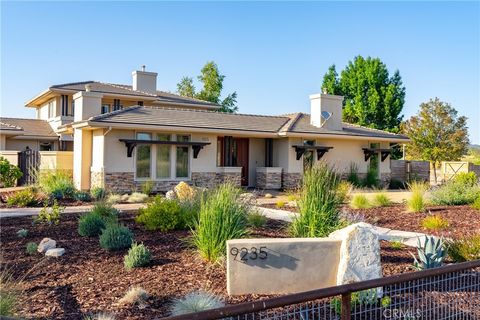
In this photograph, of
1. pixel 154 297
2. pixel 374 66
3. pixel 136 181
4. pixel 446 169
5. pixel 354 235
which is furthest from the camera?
pixel 374 66

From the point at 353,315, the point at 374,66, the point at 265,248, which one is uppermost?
the point at 374,66

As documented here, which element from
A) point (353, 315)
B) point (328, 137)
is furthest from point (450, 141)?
point (353, 315)

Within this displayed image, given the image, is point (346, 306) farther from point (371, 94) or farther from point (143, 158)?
point (371, 94)

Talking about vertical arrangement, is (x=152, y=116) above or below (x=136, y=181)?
above

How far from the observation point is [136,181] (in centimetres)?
1958

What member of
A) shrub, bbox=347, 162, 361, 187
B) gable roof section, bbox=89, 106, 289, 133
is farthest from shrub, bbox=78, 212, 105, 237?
shrub, bbox=347, 162, 361, 187

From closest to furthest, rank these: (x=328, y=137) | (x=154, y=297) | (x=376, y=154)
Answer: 1. (x=154, y=297)
2. (x=328, y=137)
3. (x=376, y=154)

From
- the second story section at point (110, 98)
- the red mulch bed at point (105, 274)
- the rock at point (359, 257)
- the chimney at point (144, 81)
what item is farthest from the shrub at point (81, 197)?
the chimney at point (144, 81)

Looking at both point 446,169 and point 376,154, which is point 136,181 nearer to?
point 376,154

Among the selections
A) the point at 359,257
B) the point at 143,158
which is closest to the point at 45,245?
the point at 359,257

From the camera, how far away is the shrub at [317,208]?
7.33 metres

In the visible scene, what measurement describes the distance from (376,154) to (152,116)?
44.7 ft

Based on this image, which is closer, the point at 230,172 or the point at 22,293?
the point at 22,293

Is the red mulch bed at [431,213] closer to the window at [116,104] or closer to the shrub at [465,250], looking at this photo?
the shrub at [465,250]
